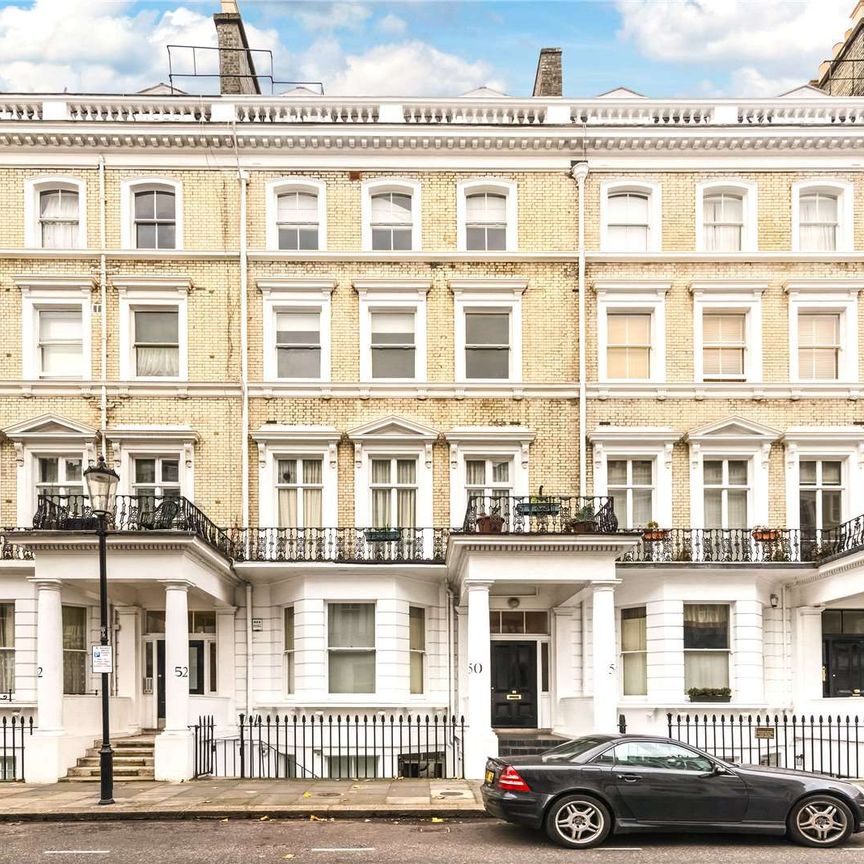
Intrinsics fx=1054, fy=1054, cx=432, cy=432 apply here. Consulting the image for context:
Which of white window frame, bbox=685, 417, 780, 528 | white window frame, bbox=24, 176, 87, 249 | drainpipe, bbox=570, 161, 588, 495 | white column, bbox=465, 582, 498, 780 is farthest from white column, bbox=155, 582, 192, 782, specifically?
white window frame, bbox=685, 417, 780, 528

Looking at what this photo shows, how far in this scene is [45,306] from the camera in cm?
2428

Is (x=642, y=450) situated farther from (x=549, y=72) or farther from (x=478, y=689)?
(x=549, y=72)

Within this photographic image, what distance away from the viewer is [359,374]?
2427 cm

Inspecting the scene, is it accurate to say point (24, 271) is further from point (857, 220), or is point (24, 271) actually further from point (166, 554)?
point (857, 220)

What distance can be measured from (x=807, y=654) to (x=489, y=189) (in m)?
12.9

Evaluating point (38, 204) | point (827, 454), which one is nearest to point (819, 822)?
point (827, 454)

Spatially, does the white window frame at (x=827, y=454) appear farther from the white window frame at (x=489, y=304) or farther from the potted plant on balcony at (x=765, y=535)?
the white window frame at (x=489, y=304)

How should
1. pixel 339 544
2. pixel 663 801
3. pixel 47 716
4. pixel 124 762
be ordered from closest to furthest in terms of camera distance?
pixel 663 801 → pixel 47 716 → pixel 124 762 → pixel 339 544

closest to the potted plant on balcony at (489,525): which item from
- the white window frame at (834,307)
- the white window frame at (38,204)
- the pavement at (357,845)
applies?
the pavement at (357,845)

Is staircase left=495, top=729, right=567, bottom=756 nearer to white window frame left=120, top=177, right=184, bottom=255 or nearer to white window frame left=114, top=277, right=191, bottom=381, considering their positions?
white window frame left=114, top=277, right=191, bottom=381

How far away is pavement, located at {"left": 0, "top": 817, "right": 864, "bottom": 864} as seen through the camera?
12547 millimetres

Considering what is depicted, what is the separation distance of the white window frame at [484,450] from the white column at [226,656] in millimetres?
5499

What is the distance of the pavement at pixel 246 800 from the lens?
51.7ft

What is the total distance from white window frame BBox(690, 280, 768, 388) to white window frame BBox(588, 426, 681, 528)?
167cm
